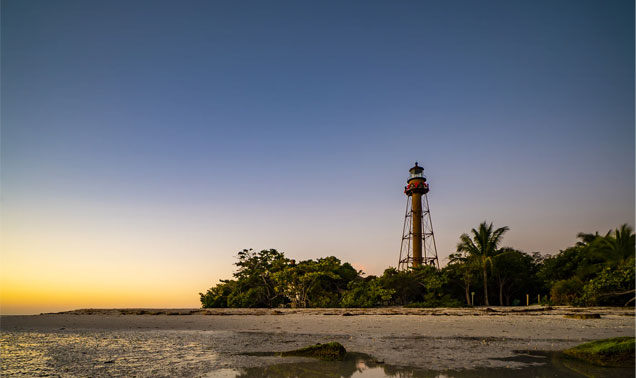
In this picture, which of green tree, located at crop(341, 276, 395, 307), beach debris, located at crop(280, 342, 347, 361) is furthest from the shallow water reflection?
green tree, located at crop(341, 276, 395, 307)

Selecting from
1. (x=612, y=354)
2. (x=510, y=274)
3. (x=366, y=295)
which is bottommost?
(x=366, y=295)

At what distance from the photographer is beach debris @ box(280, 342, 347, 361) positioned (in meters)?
7.27

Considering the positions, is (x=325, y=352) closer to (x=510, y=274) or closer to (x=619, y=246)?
(x=619, y=246)

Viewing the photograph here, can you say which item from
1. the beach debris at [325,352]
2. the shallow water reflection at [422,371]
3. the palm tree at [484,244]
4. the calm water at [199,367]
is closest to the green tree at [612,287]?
the palm tree at [484,244]

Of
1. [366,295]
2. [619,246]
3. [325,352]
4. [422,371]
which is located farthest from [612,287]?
[325,352]

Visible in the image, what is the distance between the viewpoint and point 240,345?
9.75 m

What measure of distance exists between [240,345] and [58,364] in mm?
4074

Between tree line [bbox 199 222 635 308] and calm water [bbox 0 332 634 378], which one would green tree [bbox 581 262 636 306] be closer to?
tree line [bbox 199 222 635 308]

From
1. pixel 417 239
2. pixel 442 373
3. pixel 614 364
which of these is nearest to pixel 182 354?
pixel 442 373

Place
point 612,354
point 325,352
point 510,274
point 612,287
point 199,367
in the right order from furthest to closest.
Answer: point 510,274
point 612,287
point 325,352
point 199,367
point 612,354

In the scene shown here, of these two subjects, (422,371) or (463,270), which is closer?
(422,371)

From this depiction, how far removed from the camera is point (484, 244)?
36156mm

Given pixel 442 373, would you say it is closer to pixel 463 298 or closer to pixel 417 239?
pixel 463 298

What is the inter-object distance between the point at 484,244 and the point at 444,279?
6.00 m
